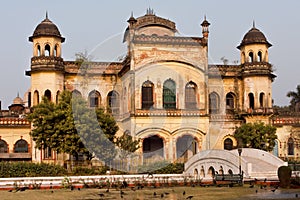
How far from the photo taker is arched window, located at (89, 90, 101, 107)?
38312 millimetres

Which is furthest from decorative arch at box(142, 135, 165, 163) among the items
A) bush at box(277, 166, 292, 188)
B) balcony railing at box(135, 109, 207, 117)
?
bush at box(277, 166, 292, 188)

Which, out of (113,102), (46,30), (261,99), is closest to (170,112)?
(113,102)

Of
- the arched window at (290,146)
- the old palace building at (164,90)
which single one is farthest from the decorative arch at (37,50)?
the arched window at (290,146)

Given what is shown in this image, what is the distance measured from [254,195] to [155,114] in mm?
16462

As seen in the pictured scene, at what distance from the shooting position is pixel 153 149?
1394 inches

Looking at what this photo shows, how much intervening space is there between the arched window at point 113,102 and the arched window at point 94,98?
0.78 m

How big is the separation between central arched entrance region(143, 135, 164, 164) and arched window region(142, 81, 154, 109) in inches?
87.3

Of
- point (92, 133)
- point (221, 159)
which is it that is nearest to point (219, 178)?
point (221, 159)

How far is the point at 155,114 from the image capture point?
1323 inches

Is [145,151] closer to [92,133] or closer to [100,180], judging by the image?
[92,133]

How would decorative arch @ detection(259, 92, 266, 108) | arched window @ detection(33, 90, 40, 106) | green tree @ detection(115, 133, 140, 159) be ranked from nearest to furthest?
green tree @ detection(115, 133, 140, 159) < arched window @ detection(33, 90, 40, 106) < decorative arch @ detection(259, 92, 266, 108)

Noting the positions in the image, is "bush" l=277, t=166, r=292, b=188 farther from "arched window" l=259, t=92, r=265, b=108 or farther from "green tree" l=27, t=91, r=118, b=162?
"arched window" l=259, t=92, r=265, b=108

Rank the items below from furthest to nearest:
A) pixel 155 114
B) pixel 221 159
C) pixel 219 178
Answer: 1. pixel 155 114
2. pixel 221 159
3. pixel 219 178

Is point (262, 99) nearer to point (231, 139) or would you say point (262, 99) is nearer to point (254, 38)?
point (231, 139)
